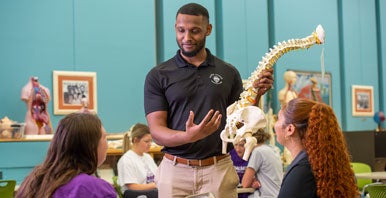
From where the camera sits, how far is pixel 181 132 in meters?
2.58

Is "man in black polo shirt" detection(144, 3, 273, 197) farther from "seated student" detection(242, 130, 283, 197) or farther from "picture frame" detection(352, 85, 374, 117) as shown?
"picture frame" detection(352, 85, 374, 117)

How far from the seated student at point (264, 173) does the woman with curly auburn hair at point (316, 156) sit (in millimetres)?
2311

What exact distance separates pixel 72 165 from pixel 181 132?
1.88ft

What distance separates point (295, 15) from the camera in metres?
9.41

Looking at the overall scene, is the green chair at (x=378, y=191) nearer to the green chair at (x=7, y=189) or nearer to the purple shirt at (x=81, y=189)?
the purple shirt at (x=81, y=189)

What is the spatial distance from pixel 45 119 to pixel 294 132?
4.09 m

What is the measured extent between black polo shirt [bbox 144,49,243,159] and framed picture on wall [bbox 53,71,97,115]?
3.73 m

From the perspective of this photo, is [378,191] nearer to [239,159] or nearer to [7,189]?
[239,159]

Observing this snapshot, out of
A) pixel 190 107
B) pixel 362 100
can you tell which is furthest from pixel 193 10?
pixel 362 100

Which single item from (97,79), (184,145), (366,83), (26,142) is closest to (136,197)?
(26,142)

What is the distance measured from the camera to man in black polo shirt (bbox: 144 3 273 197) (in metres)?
2.76

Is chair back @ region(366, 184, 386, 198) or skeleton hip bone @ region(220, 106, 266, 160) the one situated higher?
skeleton hip bone @ region(220, 106, 266, 160)

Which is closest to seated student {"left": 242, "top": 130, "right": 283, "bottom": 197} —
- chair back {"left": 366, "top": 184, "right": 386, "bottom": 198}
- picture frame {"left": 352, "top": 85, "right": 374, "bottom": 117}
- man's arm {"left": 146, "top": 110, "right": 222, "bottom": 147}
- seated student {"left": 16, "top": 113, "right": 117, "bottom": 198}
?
chair back {"left": 366, "top": 184, "right": 386, "bottom": 198}

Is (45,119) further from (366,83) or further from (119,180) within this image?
(366,83)
